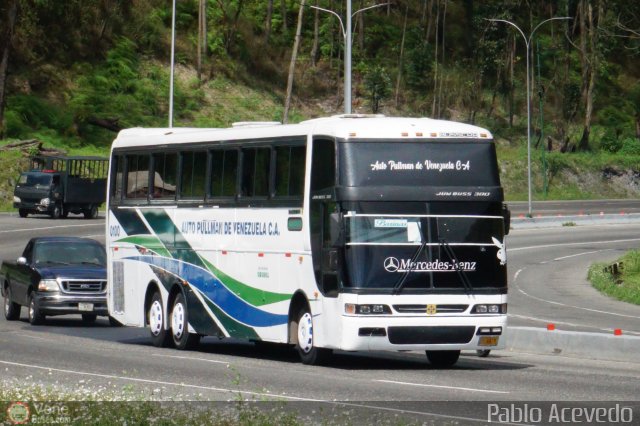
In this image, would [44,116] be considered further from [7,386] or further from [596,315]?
[7,386]

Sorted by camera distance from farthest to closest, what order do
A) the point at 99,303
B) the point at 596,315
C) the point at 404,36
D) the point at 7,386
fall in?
the point at 404,36 → the point at 596,315 → the point at 99,303 → the point at 7,386

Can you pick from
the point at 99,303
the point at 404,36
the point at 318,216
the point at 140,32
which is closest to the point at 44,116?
the point at 140,32

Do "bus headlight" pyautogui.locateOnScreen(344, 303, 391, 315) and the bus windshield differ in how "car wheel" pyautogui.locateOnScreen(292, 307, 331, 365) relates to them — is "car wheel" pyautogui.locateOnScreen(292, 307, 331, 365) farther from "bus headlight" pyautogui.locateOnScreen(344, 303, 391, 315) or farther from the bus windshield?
the bus windshield

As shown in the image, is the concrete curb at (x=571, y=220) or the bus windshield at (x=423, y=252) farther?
the concrete curb at (x=571, y=220)

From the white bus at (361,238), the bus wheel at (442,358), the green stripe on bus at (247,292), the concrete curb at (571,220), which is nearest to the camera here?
the white bus at (361,238)

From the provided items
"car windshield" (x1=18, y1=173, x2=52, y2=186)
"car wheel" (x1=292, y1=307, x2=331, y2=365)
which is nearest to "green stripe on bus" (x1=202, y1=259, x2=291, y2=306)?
"car wheel" (x1=292, y1=307, x2=331, y2=365)

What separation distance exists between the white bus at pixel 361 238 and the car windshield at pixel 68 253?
7926 millimetres

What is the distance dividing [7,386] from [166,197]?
30.1ft

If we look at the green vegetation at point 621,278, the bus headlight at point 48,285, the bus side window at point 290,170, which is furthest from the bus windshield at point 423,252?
the green vegetation at point 621,278

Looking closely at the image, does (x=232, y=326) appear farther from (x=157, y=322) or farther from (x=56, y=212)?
(x=56, y=212)

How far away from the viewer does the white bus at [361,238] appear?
18500 millimetres

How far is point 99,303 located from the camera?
1105 inches

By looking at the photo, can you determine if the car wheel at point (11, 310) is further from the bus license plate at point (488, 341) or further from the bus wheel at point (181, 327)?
the bus license plate at point (488, 341)

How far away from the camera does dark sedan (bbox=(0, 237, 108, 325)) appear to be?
91.0ft
